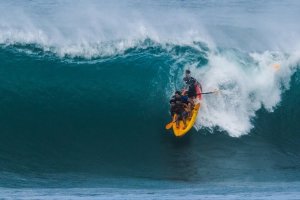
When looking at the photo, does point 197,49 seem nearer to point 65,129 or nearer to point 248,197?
point 65,129

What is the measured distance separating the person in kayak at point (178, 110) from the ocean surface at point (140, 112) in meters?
0.77

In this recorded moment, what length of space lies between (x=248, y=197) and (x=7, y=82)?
41.0ft

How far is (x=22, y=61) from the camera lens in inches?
948

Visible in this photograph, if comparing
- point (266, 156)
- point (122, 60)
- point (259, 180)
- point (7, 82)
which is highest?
point (122, 60)

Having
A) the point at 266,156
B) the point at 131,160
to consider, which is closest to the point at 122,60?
the point at 131,160

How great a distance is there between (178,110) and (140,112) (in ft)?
7.63

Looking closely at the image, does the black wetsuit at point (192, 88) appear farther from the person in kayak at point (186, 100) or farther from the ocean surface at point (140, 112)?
the ocean surface at point (140, 112)

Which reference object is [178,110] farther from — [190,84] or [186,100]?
[190,84]

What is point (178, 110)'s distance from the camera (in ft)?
65.9

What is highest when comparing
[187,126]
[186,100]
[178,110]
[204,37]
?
[204,37]

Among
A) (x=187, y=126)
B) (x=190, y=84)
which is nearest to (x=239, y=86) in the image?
(x=190, y=84)

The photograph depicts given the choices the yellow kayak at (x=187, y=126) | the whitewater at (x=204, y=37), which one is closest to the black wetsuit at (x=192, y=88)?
the yellow kayak at (x=187, y=126)

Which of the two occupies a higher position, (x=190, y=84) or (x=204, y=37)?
(x=204, y=37)

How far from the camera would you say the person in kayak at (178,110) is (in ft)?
65.5
